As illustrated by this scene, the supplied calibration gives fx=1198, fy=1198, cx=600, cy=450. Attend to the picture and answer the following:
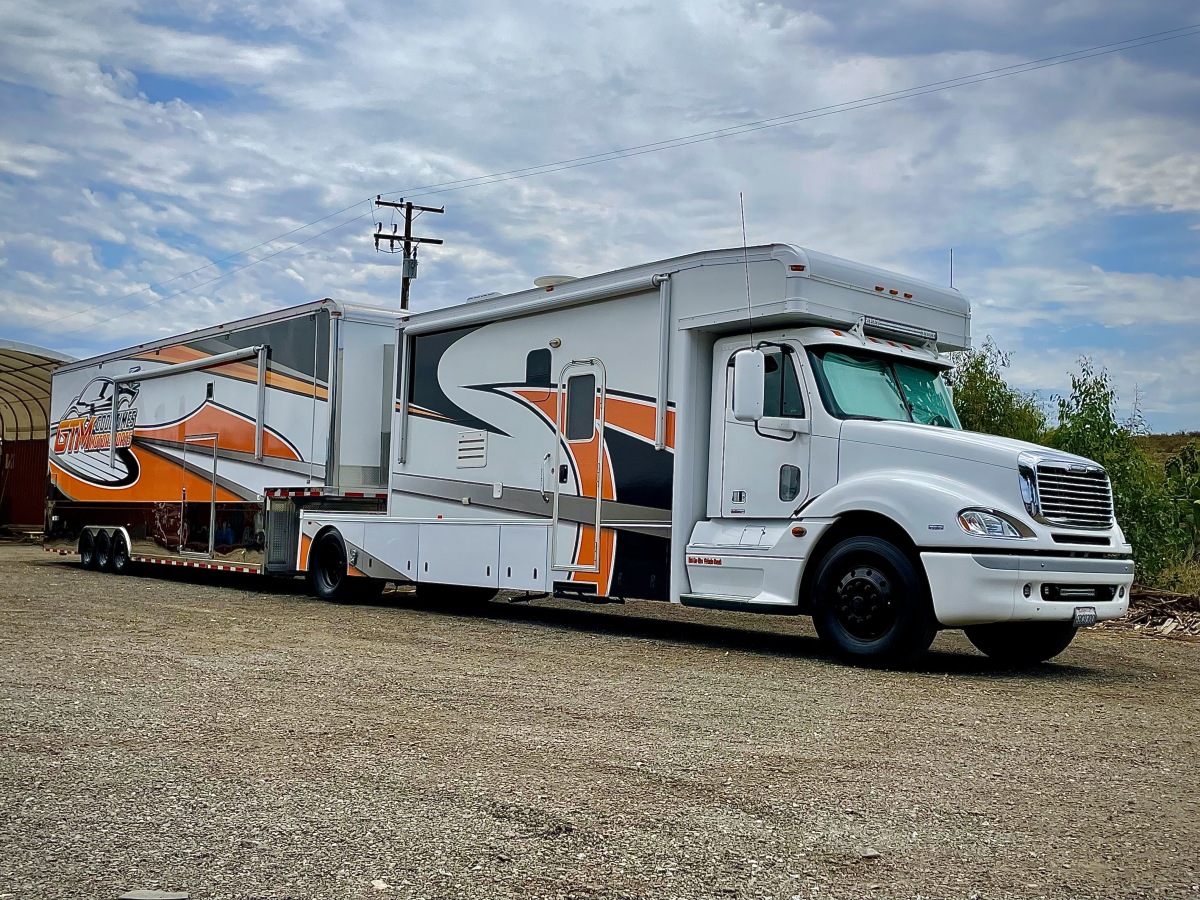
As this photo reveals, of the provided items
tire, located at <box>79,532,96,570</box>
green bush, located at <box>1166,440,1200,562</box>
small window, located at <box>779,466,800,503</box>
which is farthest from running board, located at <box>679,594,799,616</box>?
tire, located at <box>79,532,96,570</box>

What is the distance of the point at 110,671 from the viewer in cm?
747

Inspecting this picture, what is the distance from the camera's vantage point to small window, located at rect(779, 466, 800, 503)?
944 cm

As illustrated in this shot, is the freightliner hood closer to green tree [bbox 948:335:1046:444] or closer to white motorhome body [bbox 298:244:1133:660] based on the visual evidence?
white motorhome body [bbox 298:244:1133:660]

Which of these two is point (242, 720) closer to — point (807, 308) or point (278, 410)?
point (807, 308)

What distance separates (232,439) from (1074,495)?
10914mm

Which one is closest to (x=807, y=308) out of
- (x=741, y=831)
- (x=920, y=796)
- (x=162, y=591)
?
(x=920, y=796)

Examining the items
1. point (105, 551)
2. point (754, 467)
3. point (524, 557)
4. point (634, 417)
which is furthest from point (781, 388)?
point (105, 551)

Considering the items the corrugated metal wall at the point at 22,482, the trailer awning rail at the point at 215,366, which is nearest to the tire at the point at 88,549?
the trailer awning rail at the point at 215,366

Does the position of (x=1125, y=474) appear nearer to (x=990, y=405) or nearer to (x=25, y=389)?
(x=990, y=405)

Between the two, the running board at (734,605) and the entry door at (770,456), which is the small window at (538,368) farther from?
the running board at (734,605)

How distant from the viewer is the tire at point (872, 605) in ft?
27.8

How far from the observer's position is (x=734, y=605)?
31.4 feet

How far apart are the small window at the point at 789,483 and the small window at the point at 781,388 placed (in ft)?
1.38

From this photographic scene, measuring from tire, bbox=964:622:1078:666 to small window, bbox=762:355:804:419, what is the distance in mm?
2167
